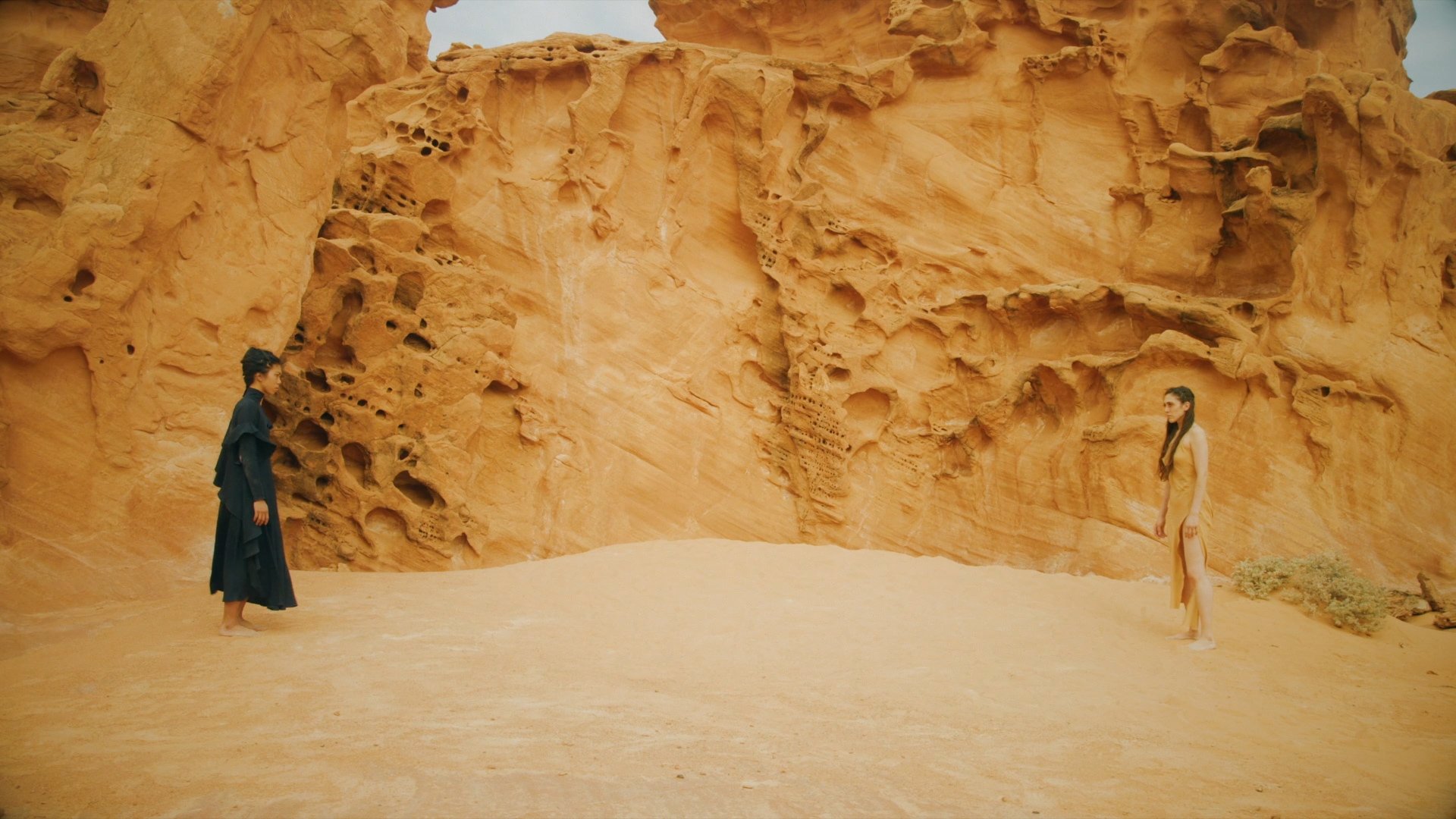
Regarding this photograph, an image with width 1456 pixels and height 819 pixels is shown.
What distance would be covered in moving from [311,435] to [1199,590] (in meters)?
6.97

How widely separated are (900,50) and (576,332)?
5.66m

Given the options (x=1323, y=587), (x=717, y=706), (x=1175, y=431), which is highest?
(x=1175, y=431)

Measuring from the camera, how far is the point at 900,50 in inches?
448

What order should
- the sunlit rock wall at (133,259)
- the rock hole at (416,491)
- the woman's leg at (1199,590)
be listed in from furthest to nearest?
the rock hole at (416,491)
the sunlit rock wall at (133,259)
the woman's leg at (1199,590)

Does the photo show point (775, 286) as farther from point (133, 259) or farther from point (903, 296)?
point (133, 259)

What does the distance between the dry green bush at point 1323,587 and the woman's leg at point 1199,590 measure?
137 centimetres

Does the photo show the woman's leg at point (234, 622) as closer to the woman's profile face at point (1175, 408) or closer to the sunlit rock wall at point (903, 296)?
the sunlit rock wall at point (903, 296)

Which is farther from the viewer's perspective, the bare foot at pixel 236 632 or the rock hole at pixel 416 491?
the rock hole at pixel 416 491

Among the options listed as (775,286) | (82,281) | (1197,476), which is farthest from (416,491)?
(1197,476)

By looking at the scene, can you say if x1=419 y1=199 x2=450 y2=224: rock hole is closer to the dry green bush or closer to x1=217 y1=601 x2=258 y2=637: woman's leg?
x1=217 y1=601 x2=258 y2=637: woman's leg

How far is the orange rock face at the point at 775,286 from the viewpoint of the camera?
704cm

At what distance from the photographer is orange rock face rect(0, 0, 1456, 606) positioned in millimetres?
7035

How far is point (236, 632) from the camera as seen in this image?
16.0ft

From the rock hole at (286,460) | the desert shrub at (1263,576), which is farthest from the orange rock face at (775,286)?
the desert shrub at (1263,576)
